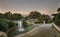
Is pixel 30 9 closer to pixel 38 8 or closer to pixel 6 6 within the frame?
pixel 38 8

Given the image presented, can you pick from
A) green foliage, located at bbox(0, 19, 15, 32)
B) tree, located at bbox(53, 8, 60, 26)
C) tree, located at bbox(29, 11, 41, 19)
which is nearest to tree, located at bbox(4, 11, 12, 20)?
green foliage, located at bbox(0, 19, 15, 32)

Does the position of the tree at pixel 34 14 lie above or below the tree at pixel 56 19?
above

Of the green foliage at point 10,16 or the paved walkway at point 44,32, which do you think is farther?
the green foliage at point 10,16

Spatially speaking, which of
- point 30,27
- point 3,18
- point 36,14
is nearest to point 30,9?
point 36,14

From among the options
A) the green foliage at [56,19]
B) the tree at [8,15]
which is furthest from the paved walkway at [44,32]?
the tree at [8,15]

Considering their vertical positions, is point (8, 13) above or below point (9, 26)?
above

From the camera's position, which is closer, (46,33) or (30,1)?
(46,33)

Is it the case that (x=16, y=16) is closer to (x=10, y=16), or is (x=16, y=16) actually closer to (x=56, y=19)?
(x=10, y=16)

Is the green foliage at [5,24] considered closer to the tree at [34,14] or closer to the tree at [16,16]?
the tree at [16,16]

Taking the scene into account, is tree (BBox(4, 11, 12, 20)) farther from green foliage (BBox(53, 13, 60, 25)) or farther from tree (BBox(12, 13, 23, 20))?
green foliage (BBox(53, 13, 60, 25))

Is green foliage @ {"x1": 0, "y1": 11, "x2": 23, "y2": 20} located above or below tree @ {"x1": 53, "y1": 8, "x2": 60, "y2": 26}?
above

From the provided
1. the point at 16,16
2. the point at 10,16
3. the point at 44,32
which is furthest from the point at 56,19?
the point at 10,16
